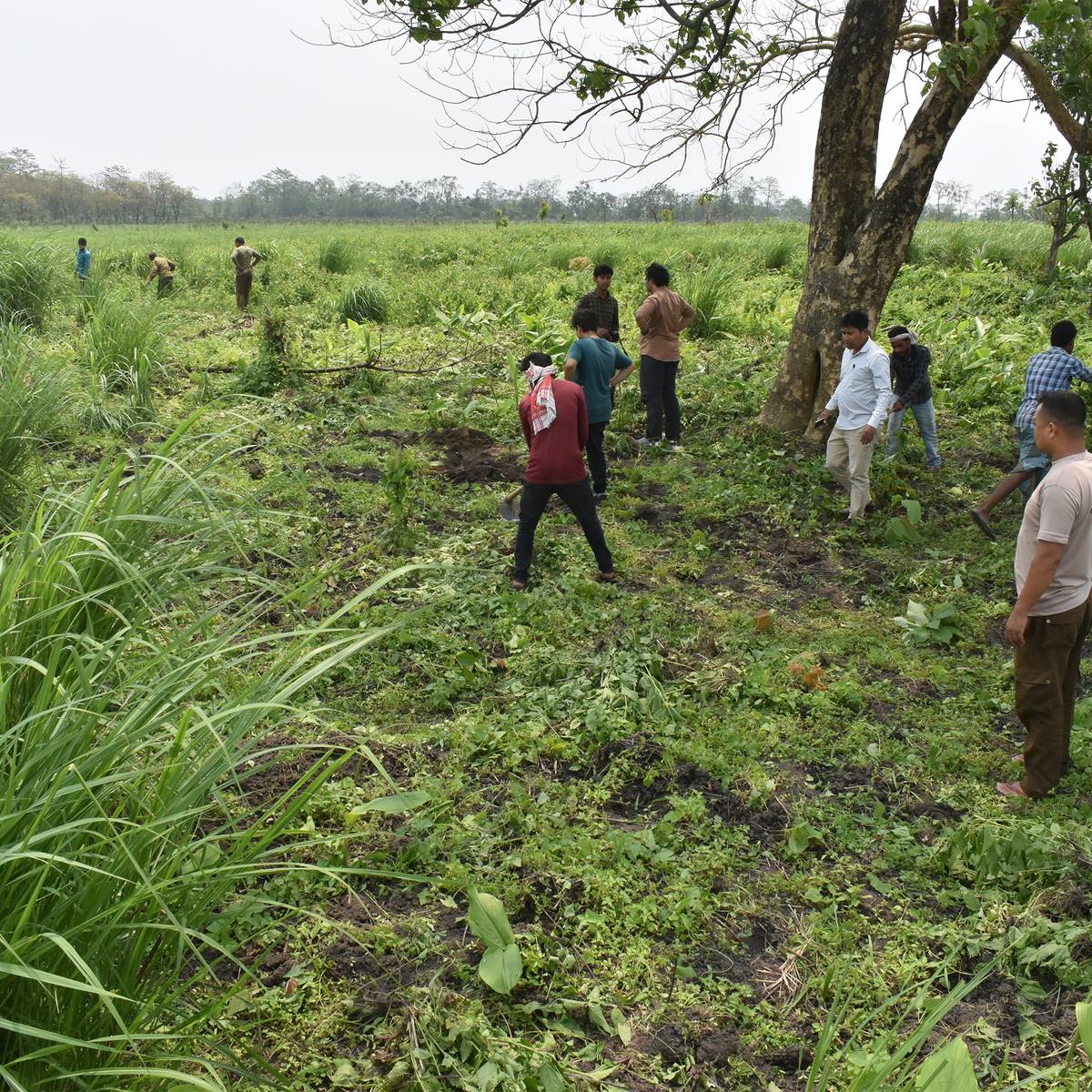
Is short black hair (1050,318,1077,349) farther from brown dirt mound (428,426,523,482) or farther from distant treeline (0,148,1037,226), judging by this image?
distant treeline (0,148,1037,226)

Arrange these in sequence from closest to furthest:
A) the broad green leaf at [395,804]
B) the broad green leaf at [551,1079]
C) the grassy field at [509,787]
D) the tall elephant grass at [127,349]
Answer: the grassy field at [509,787]
the broad green leaf at [551,1079]
the broad green leaf at [395,804]
the tall elephant grass at [127,349]

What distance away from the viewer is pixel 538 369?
241 inches

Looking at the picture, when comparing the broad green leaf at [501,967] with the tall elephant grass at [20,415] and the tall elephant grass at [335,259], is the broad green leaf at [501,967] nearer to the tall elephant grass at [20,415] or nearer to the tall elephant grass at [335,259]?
the tall elephant grass at [20,415]

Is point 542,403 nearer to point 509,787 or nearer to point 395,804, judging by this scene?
point 509,787

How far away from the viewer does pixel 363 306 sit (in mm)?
14602

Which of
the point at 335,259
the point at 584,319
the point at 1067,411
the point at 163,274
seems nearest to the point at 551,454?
the point at 584,319

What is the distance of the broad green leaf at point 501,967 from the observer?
302cm

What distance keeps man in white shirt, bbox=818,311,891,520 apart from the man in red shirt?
7.15ft

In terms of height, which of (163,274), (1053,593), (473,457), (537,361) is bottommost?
(473,457)

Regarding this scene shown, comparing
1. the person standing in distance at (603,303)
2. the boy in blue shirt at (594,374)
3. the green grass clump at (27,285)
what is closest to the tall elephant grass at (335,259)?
the green grass clump at (27,285)

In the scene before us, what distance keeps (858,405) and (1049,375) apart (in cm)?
126

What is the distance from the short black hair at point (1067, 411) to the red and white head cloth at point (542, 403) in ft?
9.40

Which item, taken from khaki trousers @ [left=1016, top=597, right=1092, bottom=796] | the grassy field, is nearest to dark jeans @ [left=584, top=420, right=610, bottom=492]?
the grassy field

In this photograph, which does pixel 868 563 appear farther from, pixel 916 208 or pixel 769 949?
pixel 769 949
